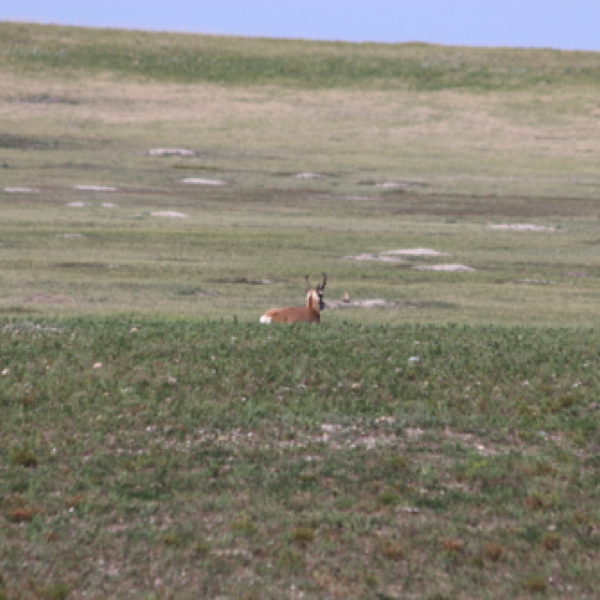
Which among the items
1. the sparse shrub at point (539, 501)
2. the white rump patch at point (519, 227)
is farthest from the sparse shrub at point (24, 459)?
the white rump patch at point (519, 227)

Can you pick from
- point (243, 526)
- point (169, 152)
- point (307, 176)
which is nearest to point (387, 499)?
point (243, 526)

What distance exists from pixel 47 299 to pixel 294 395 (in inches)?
585

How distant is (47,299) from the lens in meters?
31.1

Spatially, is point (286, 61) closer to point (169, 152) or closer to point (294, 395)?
point (169, 152)

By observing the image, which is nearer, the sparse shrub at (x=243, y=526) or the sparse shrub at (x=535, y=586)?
the sparse shrub at (x=535, y=586)

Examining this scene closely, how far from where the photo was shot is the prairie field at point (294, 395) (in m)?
12.5

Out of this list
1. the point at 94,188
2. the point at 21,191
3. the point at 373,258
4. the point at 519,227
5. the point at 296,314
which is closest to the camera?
the point at 296,314

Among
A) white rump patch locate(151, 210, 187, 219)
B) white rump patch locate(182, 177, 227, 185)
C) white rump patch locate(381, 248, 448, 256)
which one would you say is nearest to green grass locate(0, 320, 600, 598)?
white rump patch locate(381, 248, 448, 256)

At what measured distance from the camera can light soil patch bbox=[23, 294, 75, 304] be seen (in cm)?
3053

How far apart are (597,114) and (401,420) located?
101m

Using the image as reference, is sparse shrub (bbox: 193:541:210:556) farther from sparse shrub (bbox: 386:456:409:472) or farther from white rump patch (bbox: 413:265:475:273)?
white rump patch (bbox: 413:265:475:273)

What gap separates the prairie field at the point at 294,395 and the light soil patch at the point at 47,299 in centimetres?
9

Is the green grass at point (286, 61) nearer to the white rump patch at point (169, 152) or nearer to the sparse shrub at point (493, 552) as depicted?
the white rump patch at point (169, 152)

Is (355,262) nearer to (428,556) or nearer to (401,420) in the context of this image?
(401,420)
